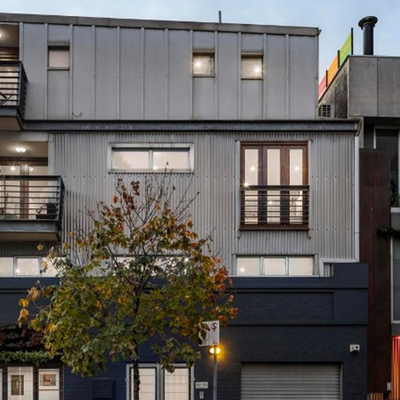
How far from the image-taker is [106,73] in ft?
56.6

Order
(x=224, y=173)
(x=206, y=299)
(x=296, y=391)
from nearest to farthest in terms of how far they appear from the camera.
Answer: (x=206, y=299), (x=296, y=391), (x=224, y=173)

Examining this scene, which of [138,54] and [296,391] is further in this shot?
[138,54]

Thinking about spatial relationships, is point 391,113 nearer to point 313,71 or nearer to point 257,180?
point 313,71

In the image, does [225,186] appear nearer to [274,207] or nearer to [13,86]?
[274,207]

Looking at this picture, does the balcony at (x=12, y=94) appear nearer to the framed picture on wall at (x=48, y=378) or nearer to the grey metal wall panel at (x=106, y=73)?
the grey metal wall panel at (x=106, y=73)

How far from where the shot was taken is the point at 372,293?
A: 56.0 ft

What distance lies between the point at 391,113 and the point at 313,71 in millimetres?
2903

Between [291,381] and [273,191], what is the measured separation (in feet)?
17.9

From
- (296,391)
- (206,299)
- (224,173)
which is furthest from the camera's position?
(224,173)

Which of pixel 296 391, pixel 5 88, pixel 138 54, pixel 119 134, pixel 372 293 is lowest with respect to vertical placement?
pixel 296 391

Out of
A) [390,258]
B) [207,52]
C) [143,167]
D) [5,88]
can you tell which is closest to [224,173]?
[143,167]

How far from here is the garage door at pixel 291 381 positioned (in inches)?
624

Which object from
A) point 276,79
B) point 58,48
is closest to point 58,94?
point 58,48

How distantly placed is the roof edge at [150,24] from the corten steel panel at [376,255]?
4448 mm
